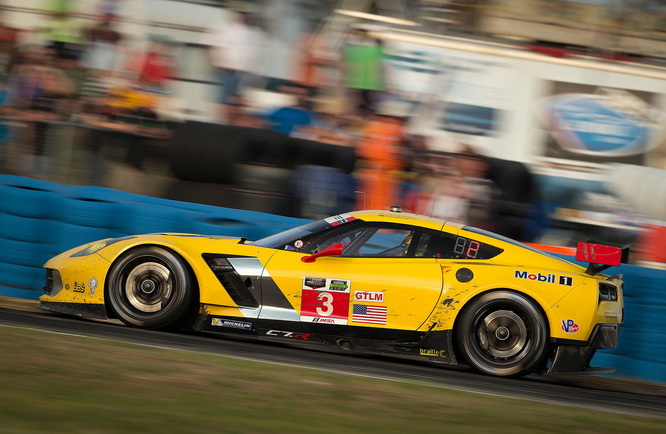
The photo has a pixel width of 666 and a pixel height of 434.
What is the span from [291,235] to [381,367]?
4.48 feet

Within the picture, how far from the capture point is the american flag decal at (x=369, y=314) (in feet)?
21.7

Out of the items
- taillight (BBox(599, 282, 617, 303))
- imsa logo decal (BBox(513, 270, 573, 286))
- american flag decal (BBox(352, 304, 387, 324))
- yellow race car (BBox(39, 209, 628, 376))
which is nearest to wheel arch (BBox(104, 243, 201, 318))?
yellow race car (BBox(39, 209, 628, 376))

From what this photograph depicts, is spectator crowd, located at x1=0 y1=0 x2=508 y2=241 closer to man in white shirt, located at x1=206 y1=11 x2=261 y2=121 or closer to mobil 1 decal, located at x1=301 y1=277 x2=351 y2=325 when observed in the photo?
man in white shirt, located at x1=206 y1=11 x2=261 y2=121

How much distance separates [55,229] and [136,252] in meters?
1.66

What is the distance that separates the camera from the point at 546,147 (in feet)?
38.7

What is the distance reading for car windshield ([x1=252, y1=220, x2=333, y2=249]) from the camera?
6.96 meters

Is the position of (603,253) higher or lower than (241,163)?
lower

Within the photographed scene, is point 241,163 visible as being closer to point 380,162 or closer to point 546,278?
point 380,162

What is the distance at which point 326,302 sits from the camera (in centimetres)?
664

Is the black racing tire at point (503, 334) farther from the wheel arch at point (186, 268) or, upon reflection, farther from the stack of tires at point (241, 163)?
the stack of tires at point (241, 163)

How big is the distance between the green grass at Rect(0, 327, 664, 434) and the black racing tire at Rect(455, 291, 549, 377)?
1.05 m

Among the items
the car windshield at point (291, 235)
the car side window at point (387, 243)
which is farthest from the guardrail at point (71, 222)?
the car side window at point (387, 243)

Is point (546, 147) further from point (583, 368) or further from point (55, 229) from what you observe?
point (55, 229)

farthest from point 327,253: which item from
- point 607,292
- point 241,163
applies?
point 241,163
